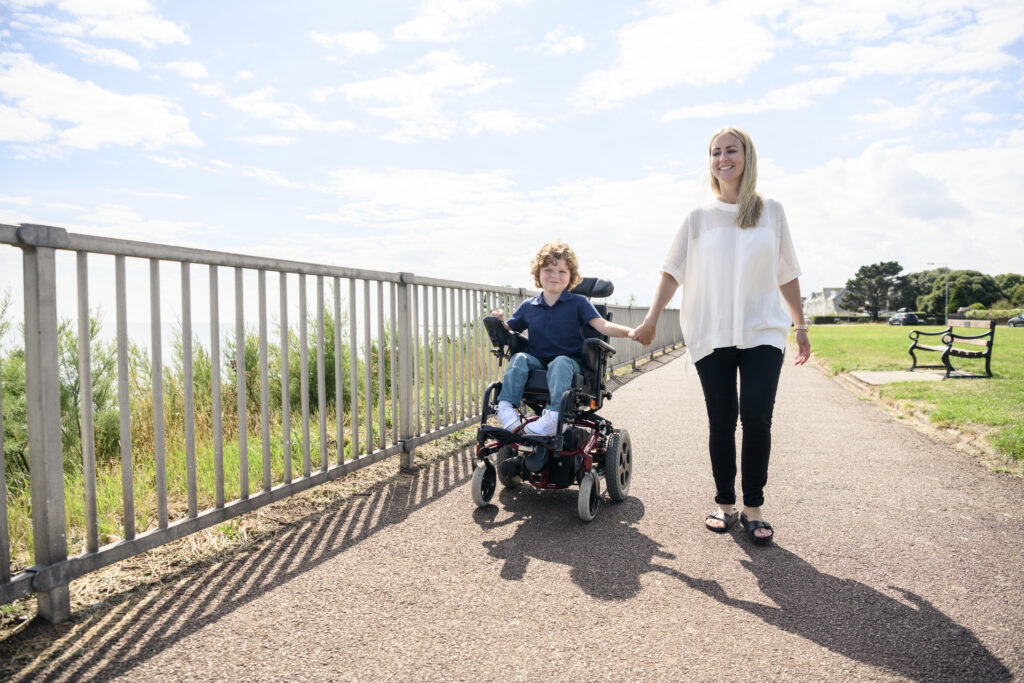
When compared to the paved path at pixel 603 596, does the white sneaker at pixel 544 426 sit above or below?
above

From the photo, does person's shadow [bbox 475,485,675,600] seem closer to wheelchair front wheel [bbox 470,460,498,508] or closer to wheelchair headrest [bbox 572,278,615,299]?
wheelchair front wheel [bbox 470,460,498,508]

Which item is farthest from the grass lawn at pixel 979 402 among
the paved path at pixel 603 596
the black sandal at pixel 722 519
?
the black sandal at pixel 722 519

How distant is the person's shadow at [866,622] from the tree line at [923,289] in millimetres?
104631

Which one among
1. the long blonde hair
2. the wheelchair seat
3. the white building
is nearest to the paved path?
the wheelchair seat

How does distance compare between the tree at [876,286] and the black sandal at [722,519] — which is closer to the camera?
the black sandal at [722,519]

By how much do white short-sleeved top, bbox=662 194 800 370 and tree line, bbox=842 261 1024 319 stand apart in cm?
10417

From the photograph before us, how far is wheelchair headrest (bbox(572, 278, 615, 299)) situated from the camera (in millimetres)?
4262

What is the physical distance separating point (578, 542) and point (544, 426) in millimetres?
646

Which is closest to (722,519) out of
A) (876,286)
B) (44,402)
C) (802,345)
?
(802,345)

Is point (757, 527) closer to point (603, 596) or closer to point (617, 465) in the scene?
point (617, 465)

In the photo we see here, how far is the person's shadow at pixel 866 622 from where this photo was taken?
216 centimetres

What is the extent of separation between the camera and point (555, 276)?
4188 mm

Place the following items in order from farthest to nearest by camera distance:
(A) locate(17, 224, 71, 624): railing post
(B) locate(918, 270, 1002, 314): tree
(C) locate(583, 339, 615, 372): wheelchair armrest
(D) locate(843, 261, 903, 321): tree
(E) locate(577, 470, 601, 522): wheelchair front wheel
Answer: (D) locate(843, 261, 903, 321): tree < (B) locate(918, 270, 1002, 314): tree < (C) locate(583, 339, 615, 372): wheelchair armrest < (E) locate(577, 470, 601, 522): wheelchair front wheel < (A) locate(17, 224, 71, 624): railing post

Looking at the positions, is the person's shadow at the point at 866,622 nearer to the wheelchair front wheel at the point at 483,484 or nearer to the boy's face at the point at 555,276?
the wheelchair front wheel at the point at 483,484
